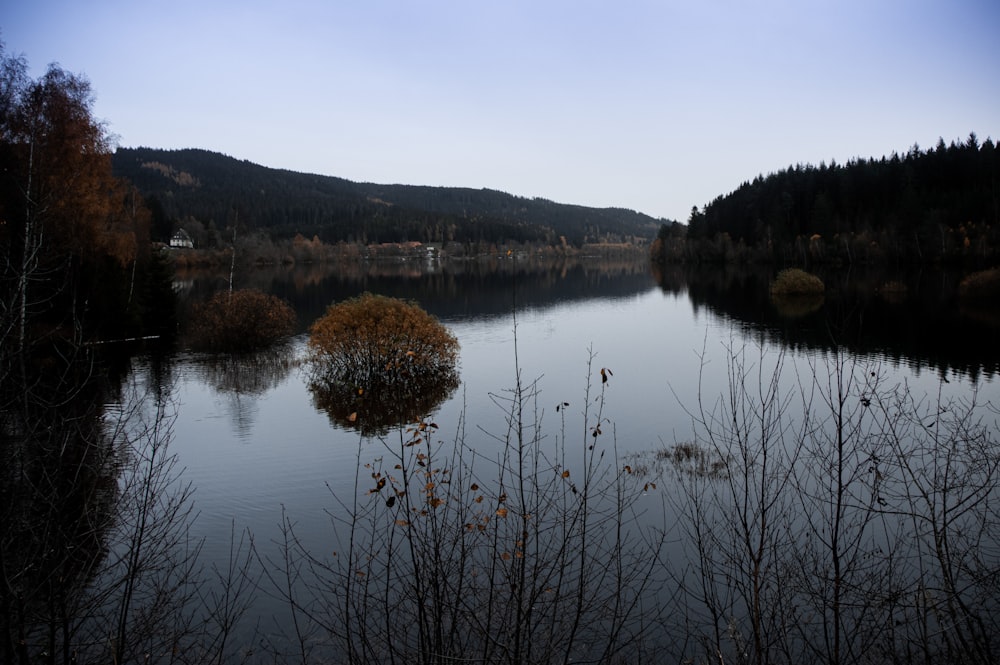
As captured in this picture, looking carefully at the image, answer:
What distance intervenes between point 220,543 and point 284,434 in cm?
718

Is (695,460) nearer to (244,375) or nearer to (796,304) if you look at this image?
(244,375)

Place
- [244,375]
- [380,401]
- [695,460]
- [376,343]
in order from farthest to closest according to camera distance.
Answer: [244,375] → [376,343] → [380,401] → [695,460]

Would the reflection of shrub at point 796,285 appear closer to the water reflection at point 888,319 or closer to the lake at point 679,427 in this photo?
the water reflection at point 888,319

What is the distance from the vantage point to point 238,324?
32.6m

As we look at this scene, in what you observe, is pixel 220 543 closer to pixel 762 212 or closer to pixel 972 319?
pixel 972 319

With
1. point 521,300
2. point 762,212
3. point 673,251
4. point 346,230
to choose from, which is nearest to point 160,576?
point 521,300

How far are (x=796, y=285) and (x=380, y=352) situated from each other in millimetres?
48473

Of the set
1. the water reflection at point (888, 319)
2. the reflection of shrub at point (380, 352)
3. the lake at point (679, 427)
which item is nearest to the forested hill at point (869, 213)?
the water reflection at point (888, 319)

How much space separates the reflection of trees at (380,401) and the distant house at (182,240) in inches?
4246

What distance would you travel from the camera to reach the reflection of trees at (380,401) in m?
20.6

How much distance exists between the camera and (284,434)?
1967 centimetres

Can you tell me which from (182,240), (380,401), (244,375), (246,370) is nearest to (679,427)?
(380,401)

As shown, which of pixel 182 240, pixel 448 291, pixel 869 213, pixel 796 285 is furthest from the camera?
pixel 182 240

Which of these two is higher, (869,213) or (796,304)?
(869,213)
